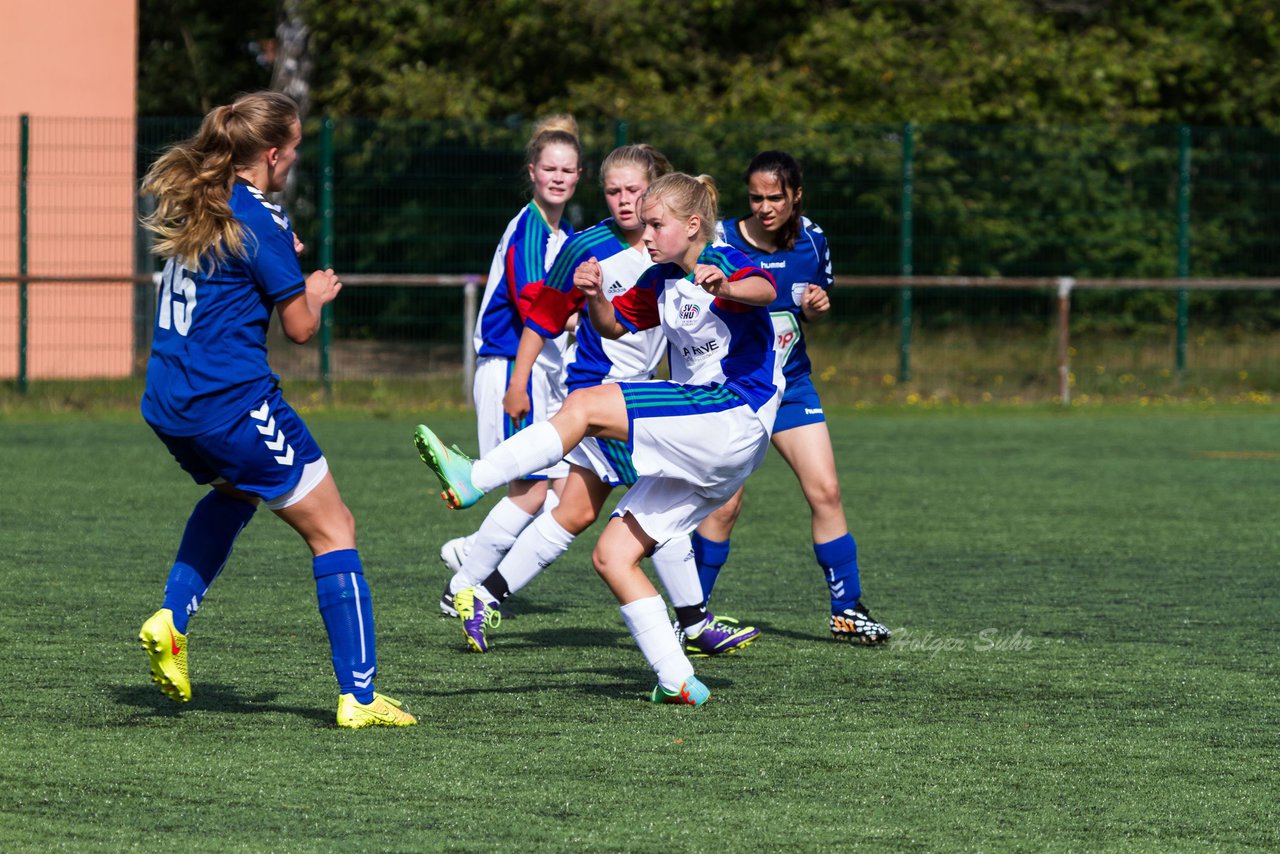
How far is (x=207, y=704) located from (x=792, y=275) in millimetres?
2614

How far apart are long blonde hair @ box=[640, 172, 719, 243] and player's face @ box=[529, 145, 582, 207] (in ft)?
5.02

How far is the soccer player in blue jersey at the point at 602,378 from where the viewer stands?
249 inches

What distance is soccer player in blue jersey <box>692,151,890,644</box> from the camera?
6.66m

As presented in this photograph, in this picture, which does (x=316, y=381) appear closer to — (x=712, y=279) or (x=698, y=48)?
(x=698, y=48)

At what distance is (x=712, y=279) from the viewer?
529 cm

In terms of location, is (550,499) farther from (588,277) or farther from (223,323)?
(223,323)

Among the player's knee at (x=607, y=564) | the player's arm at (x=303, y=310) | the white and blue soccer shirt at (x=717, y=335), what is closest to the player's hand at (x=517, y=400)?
the white and blue soccer shirt at (x=717, y=335)

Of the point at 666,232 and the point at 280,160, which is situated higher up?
the point at 280,160

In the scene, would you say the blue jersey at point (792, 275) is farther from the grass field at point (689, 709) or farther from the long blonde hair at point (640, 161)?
the grass field at point (689, 709)

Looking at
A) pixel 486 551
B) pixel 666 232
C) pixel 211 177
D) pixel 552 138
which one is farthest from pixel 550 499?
pixel 211 177

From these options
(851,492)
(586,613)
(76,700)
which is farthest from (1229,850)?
(851,492)

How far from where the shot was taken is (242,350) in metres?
4.96

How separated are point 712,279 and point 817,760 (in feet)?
4.47
